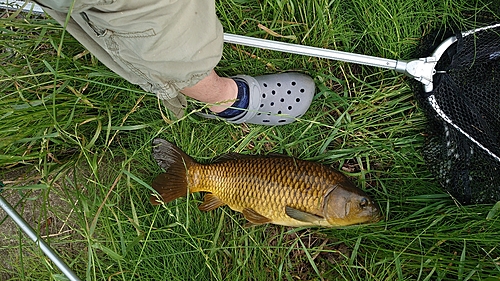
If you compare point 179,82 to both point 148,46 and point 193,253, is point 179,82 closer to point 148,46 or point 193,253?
point 148,46

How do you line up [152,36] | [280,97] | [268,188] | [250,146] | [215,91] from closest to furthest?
[152,36] → [215,91] → [268,188] → [280,97] → [250,146]

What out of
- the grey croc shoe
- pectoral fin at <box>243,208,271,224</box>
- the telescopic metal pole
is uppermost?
→ the grey croc shoe

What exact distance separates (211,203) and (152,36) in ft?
3.39

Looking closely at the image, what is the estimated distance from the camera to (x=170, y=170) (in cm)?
211

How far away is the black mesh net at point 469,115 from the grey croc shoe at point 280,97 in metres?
0.55

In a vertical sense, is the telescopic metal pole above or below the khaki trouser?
below

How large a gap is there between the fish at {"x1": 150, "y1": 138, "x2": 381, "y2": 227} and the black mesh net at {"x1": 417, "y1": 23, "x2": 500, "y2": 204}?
16.9 inches

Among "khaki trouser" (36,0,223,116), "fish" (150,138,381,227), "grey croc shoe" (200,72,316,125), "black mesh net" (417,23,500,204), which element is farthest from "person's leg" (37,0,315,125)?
"black mesh net" (417,23,500,204)

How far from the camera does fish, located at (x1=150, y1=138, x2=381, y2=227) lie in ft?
6.27

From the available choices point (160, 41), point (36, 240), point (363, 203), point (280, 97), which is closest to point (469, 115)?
point (363, 203)

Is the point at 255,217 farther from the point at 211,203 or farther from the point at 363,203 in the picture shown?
the point at 363,203

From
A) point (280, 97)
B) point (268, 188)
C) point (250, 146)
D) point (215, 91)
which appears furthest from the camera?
point (250, 146)

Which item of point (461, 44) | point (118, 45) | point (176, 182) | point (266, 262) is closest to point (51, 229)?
point (176, 182)

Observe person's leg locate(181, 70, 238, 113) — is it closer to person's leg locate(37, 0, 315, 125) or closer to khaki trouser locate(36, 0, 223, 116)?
person's leg locate(37, 0, 315, 125)
